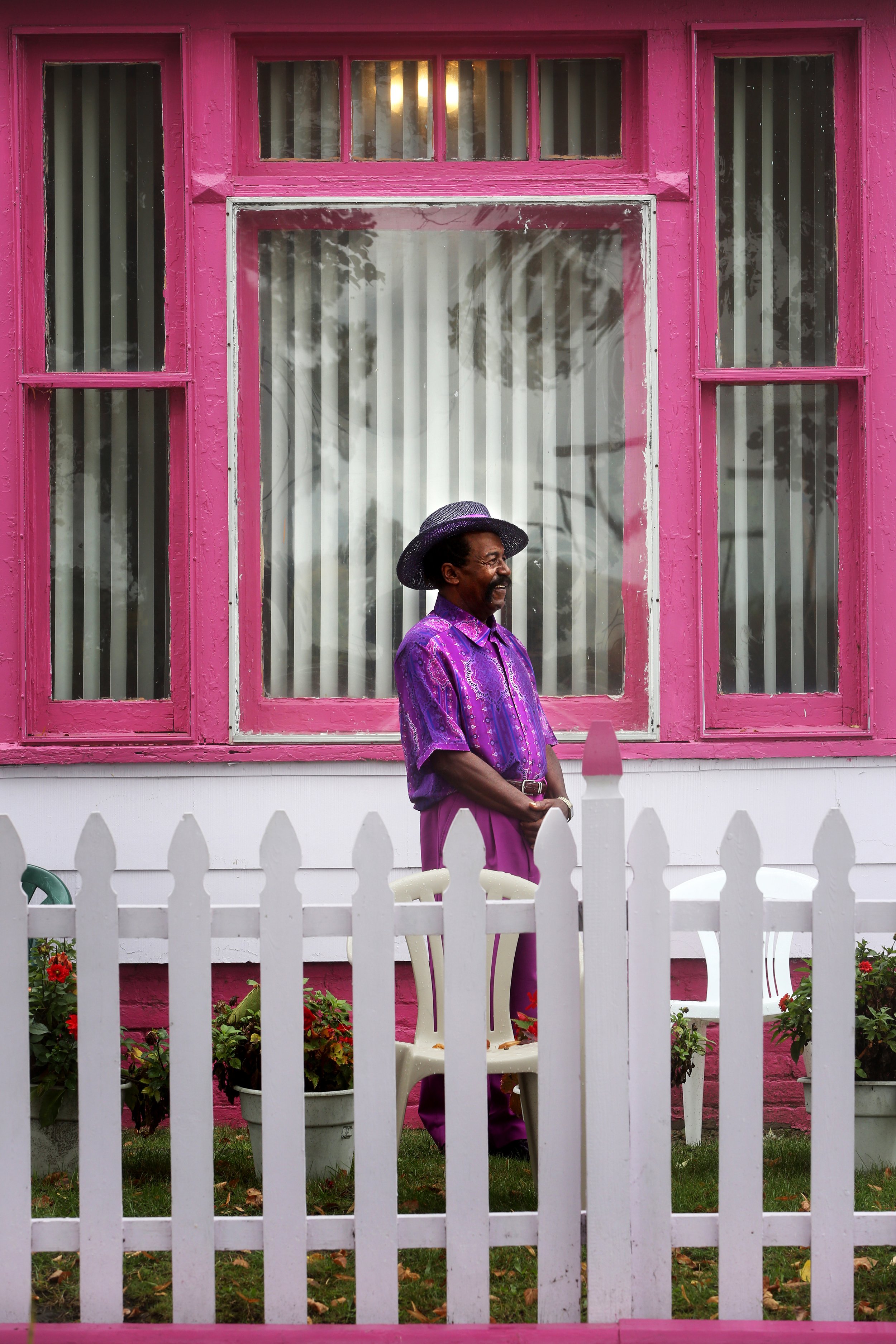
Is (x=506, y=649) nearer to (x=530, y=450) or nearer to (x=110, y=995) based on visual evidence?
(x=530, y=450)

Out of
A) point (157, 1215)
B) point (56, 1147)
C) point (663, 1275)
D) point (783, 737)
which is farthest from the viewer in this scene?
point (783, 737)

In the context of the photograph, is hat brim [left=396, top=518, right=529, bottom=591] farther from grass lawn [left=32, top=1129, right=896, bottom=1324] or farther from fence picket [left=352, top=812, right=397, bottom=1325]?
grass lawn [left=32, top=1129, right=896, bottom=1324]

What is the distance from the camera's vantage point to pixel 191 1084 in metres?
2.91

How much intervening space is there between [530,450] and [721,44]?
1786mm

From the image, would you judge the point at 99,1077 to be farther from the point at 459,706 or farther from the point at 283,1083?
the point at 459,706

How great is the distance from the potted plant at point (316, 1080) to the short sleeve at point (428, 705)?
871 mm

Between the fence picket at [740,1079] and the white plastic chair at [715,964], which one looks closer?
the fence picket at [740,1079]

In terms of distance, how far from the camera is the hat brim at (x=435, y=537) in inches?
174

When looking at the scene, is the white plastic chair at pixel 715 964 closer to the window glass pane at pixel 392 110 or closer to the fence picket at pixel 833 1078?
the fence picket at pixel 833 1078

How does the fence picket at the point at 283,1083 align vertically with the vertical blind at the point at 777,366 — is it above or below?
below

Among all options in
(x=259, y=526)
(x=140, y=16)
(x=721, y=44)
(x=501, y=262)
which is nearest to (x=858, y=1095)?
(x=259, y=526)

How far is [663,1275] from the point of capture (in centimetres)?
284

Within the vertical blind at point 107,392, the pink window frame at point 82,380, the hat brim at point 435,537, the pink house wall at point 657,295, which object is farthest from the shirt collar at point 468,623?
the vertical blind at point 107,392

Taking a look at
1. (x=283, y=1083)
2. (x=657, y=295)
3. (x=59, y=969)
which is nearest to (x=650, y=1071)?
(x=283, y=1083)
